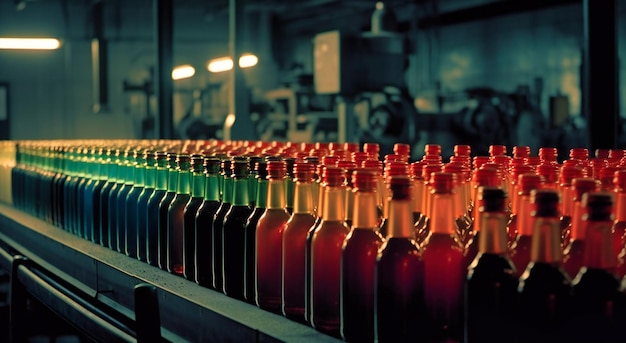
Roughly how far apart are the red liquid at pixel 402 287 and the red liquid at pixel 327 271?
0.18 m

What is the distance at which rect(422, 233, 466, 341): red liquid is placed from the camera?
1.37m

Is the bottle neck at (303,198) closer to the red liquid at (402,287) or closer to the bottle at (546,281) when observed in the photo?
the red liquid at (402,287)

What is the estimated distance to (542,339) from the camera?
117cm

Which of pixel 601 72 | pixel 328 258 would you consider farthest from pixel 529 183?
pixel 601 72

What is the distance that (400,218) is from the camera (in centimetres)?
137

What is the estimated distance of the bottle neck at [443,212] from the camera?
4.43ft

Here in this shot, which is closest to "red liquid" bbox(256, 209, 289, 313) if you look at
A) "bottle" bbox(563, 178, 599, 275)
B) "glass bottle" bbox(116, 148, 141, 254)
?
"bottle" bbox(563, 178, 599, 275)

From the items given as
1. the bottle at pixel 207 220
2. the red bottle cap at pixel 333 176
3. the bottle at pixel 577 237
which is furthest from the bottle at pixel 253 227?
the bottle at pixel 577 237

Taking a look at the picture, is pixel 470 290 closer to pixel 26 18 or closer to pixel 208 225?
pixel 208 225

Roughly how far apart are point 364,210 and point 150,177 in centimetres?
126

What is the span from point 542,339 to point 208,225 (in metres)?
1.07

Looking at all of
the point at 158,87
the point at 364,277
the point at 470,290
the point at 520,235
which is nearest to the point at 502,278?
the point at 470,290

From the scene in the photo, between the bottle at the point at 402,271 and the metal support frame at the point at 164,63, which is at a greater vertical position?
the metal support frame at the point at 164,63

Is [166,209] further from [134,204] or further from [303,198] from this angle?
[303,198]
